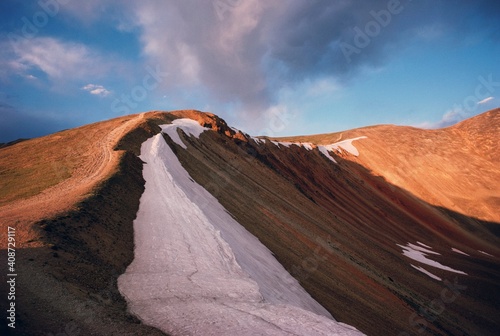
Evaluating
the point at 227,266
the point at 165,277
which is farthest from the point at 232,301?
the point at 227,266

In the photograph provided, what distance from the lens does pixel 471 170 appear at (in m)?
102

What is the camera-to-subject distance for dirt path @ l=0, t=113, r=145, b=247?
1161cm

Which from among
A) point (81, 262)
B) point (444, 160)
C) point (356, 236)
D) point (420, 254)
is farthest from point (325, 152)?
point (81, 262)

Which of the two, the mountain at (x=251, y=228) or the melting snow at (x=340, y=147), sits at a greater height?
the melting snow at (x=340, y=147)

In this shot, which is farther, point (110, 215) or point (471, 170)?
point (471, 170)

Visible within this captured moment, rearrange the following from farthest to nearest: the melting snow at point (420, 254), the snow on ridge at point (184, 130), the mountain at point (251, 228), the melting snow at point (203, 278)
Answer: the melting snow at point (420, 254)
the snow on ridge at point (184, 130)
the mountain at point (251, 228)
the melting snow at point (203, 278)

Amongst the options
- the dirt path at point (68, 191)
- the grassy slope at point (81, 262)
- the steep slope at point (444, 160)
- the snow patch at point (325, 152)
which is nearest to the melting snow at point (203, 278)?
the grassy slope at point (81, 262)

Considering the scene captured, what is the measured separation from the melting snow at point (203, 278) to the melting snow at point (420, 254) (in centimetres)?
3777

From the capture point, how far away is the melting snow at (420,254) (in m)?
47.7

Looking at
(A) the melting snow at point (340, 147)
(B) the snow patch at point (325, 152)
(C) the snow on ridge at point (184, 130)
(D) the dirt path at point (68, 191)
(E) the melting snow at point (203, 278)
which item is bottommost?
A: (E) the melting snow at point (203, 278)

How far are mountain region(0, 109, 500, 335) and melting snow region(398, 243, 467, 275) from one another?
67 centimetres

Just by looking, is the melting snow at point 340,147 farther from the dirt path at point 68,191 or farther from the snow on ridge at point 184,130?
the dirt path at point 68,191

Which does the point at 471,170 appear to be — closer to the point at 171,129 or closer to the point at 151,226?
the point at 171,129

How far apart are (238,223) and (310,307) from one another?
9784 mm
